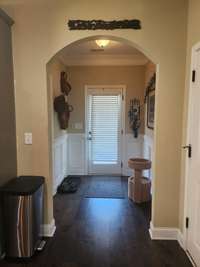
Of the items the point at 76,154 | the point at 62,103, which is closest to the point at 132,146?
the point at 76,154

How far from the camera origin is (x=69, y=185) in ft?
14.2

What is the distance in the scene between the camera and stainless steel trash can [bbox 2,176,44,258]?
209 centimetres

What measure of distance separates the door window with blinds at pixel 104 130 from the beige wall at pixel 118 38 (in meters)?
2.59

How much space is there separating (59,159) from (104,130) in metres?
1.32

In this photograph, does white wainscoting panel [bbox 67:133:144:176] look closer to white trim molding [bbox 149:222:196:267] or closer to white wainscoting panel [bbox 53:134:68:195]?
white wainscoting panel [bbox 53:134:68:195]

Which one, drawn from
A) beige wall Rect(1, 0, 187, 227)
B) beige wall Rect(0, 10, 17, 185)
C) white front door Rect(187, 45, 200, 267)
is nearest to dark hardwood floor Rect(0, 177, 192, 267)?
white front door Rect(187, 45, 200, 267)

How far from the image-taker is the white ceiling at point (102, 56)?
426 cm

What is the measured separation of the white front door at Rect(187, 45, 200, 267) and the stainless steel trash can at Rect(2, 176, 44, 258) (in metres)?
1.61

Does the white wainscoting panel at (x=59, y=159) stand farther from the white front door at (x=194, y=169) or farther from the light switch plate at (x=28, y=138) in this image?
the white front door at (x=194, y=169)

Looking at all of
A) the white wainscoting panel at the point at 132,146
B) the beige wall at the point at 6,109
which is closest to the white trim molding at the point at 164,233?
the beige wall at the point at 6,109

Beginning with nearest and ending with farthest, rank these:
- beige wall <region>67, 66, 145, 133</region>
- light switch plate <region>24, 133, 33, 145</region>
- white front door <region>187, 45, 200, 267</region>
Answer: white front door <region>187, 45, 200, 267</region> < light switch plate <region>24, 133, 33, 145</region> < beige wall <region>67, 66, 145, 133</region>

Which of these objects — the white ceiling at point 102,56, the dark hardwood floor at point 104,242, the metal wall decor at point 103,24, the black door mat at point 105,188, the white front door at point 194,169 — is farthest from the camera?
the white ceiling at point 102,56

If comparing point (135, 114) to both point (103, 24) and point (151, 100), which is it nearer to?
point (151, 100)

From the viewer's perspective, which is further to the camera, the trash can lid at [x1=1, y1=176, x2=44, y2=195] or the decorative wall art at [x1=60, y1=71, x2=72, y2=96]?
the decorative wall art at [x1=60, y1=71, x2=72, y2=96]
